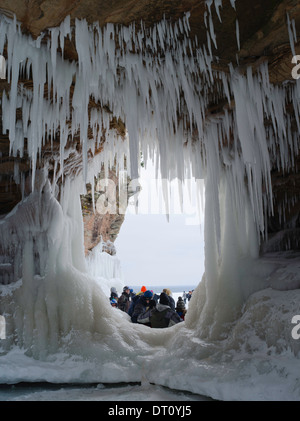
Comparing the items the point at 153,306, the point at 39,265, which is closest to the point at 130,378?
the point at 153,306

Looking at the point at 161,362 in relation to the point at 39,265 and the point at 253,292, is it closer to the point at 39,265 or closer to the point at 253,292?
the point at 253,292

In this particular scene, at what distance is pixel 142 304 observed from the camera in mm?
6840

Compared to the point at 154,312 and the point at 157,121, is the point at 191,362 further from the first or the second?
the point at 157,121

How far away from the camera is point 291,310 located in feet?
14.2

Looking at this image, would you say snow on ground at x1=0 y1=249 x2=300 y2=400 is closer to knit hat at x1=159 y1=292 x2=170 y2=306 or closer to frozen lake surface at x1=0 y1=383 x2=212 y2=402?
frozen lake surface at x1=0 y1=383 x2=212 y2=402

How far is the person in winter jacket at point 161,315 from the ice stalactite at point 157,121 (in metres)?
0.48

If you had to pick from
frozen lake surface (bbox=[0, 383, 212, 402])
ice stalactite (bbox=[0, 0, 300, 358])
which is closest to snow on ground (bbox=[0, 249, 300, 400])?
frozen lake surface (bbox=[0, 383, 212, 402])

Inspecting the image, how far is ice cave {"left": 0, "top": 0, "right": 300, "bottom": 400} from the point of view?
3.71 m

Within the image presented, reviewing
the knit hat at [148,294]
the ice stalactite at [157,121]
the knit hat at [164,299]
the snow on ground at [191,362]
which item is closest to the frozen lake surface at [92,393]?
the snow on ground at [191,362]

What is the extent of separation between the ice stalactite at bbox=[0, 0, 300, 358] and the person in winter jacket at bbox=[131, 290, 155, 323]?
94 cm

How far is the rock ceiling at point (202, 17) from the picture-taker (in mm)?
3363

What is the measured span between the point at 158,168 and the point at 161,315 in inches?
110

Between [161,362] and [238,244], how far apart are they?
252 centimetres

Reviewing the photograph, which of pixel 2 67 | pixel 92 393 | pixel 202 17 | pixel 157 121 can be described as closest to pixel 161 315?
pixel 92 393
